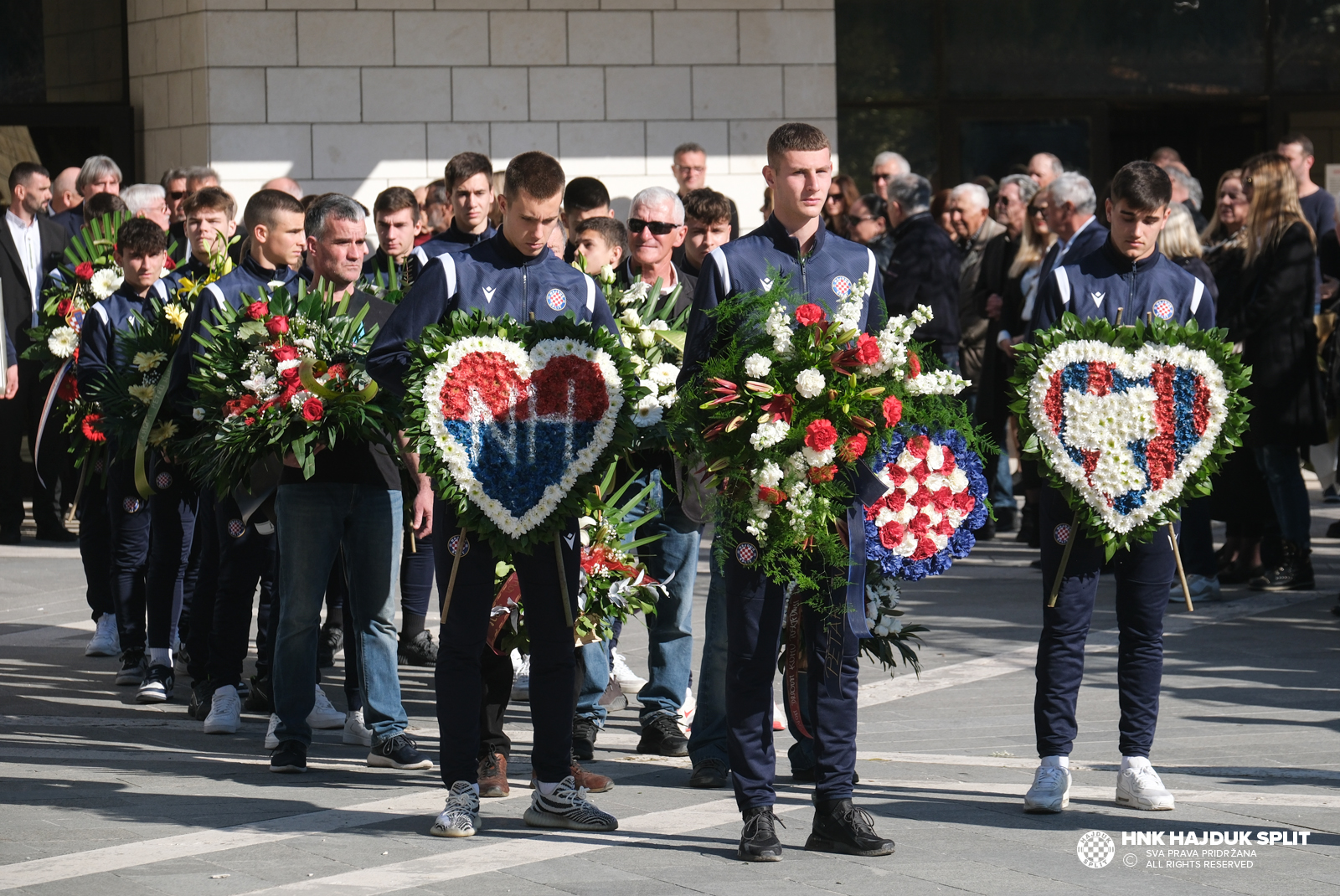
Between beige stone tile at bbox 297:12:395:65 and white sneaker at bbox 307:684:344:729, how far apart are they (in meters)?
8.19

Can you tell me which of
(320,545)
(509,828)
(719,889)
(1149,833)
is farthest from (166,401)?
(1149,833)

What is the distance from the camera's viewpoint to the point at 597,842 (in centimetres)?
577

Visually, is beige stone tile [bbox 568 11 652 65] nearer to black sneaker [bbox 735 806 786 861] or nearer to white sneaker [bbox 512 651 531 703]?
white sneaker [bbox 512 651 531 703]

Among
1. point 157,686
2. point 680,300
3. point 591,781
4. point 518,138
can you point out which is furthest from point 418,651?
point 518,138

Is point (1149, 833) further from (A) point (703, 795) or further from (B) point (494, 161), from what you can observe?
(B) point (494, 161)

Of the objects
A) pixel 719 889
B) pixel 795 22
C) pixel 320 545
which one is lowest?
pixel 719 889

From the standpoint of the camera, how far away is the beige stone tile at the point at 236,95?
47.8 ft

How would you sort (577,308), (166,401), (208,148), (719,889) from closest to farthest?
(719,889) → (577,308) → (166,401) → (208,148)

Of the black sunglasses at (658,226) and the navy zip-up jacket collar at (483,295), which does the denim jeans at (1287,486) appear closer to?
the black sunglasses at (658,226)

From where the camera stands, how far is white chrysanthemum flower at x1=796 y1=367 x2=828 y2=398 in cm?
536

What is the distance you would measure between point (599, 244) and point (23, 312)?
687cm

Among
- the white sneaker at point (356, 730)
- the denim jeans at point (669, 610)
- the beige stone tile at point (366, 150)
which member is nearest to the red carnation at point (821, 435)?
the denim jeans at point (669, 610)

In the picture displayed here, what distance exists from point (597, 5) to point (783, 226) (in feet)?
32.1

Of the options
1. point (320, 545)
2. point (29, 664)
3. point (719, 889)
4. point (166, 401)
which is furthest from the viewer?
point (29, 664)
